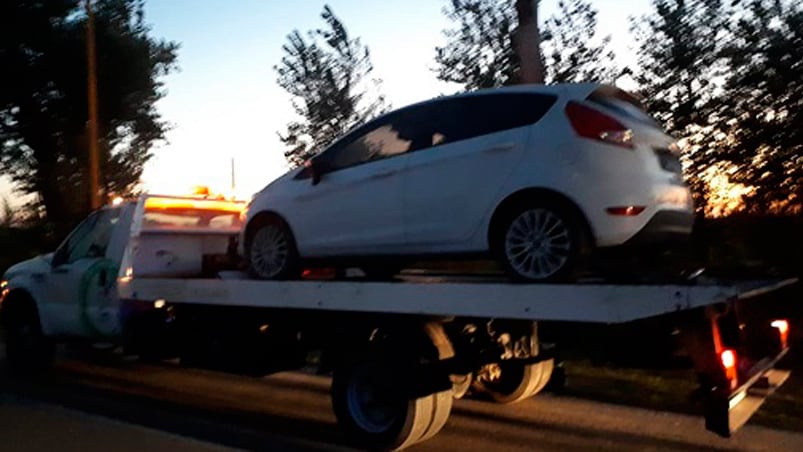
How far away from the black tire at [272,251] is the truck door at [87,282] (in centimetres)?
184

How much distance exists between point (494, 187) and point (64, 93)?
2115 centimetres

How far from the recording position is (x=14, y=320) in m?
10.8

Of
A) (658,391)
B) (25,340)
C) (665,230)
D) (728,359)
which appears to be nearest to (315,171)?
(665,230)

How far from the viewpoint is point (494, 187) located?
265 inches

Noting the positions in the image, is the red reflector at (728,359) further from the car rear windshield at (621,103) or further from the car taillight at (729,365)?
the car rear windshield at (621,103)

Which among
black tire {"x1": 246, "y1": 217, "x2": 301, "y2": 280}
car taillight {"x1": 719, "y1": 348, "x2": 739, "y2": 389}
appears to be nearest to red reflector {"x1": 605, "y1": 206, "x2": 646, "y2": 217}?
car taillight {"x1": 719, "y1": 348, "x2": 739, "y2": 389}

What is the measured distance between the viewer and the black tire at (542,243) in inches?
250

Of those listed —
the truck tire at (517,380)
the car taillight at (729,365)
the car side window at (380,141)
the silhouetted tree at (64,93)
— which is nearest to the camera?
the car taillight at (729,365)

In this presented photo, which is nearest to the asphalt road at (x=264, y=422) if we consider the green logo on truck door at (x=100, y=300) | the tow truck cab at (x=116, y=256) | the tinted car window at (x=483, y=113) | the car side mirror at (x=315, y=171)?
the green logo on truck door at (x=100, y=300)

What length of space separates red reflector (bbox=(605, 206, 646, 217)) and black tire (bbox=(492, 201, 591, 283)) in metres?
0.22

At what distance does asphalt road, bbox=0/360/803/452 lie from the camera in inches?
281

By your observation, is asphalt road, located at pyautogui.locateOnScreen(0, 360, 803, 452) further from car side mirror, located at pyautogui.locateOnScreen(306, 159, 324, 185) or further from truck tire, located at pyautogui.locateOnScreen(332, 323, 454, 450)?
car side mirror, located at pyautogui.locateOnScreen(306, 159, 324, 185)

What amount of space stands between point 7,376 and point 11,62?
1546 centimetres

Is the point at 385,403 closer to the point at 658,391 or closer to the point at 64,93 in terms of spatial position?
the point at 658,391
